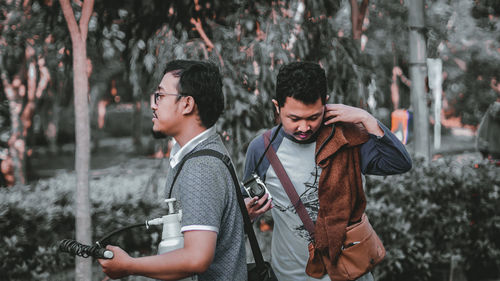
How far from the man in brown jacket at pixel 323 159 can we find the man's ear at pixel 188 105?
475 millimetres

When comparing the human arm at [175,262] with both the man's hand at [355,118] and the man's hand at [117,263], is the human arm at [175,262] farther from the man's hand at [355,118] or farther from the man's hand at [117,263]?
the man's hand at [355,118]

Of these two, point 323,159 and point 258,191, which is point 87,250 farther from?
point 323,159

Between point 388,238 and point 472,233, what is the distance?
1064 millimetres

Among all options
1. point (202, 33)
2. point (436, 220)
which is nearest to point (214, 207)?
point (202, 33)

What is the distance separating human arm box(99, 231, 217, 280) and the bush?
9.92 ft

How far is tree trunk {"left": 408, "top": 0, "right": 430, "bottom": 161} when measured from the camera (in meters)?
5.32

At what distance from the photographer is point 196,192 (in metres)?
1.44

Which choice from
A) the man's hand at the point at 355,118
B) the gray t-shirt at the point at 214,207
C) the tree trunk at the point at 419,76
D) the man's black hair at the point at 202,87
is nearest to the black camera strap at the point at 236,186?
the gray t-shirt at the point at 214,207

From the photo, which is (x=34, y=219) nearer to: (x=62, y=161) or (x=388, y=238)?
(x=388, y=238)

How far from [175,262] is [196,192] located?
21 cm

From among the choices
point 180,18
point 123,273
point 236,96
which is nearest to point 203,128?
point 123,273

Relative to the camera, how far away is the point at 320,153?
2.04 m

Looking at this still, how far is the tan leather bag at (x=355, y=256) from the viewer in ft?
6.53

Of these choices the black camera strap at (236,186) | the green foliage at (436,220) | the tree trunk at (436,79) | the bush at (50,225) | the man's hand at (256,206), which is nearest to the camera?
the black camera strap at (236,186)
